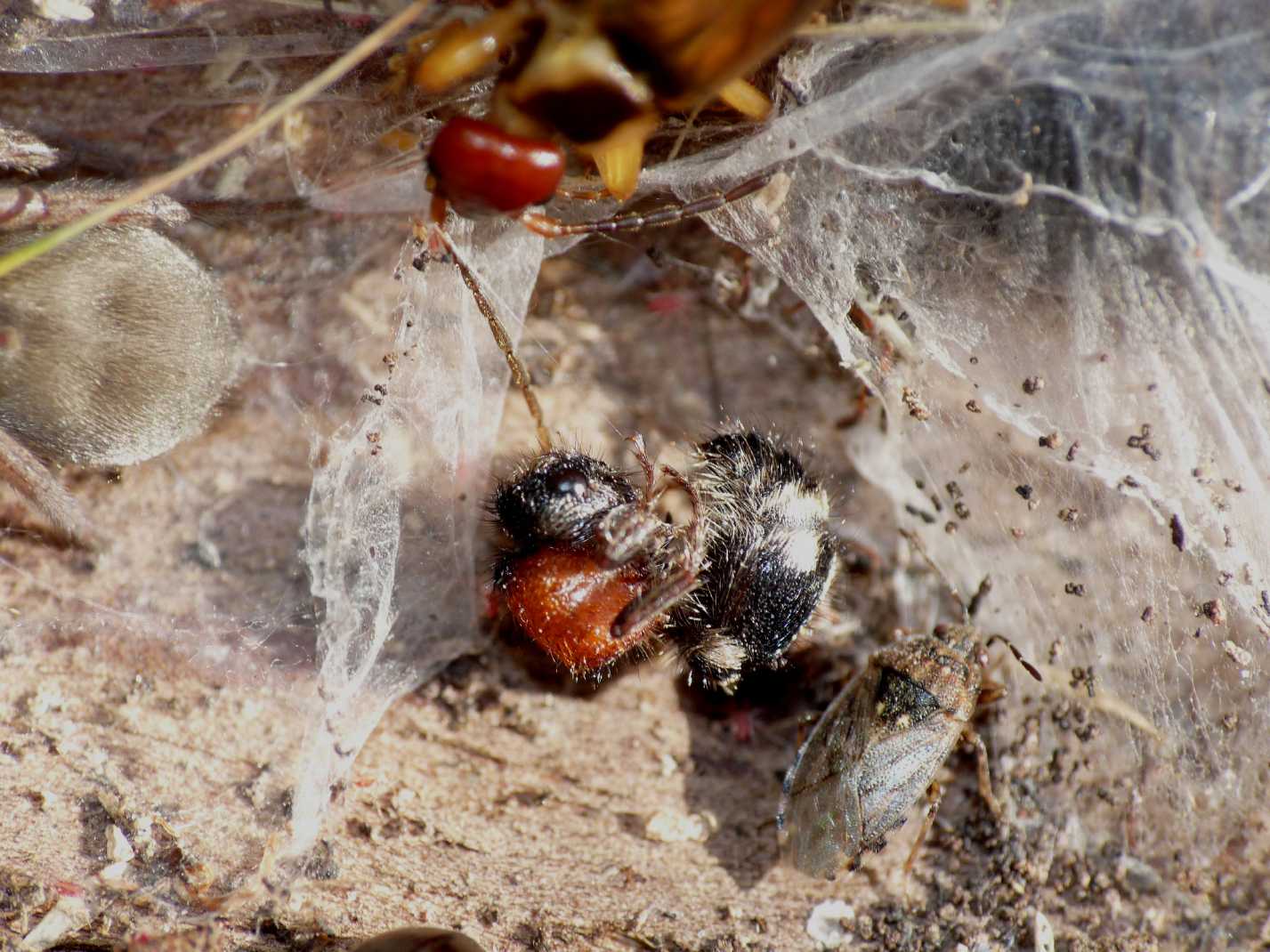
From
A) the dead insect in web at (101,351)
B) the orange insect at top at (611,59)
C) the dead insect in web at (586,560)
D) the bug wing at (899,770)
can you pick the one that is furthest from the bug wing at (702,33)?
the bug wing at (899,770)

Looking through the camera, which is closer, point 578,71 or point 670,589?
→ point 578,71

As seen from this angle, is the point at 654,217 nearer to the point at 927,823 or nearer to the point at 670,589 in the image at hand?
the point at 670,589

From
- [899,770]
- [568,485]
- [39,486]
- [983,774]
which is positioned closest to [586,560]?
[568,485]

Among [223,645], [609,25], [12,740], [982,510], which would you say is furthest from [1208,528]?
[12,740]

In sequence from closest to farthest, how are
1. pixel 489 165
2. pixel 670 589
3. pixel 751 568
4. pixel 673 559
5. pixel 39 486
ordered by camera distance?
1. pixel 489 165
2. pixel 670 589
3. pixel 673 559
4. pixel 751 568
5. pixel 39 486

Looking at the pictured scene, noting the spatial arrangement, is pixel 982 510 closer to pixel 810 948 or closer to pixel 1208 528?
pixel 1208 528
